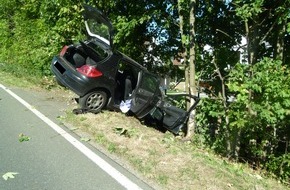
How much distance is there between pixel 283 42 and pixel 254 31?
725 millimetres

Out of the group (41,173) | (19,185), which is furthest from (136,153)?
(19,185)

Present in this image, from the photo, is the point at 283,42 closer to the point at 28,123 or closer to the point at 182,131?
the point at 182,131

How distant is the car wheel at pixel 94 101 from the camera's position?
332 inches

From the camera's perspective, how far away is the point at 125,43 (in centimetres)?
1184

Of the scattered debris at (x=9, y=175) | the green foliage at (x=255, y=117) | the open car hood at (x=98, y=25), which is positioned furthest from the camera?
the open car hood at (x=98, y=25)

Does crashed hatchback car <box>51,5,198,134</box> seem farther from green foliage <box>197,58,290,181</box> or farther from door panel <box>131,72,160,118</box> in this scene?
green foliage <box>197,58,290,181</box>

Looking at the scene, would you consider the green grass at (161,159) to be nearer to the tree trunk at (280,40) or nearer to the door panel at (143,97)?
the door panel at (143,97)

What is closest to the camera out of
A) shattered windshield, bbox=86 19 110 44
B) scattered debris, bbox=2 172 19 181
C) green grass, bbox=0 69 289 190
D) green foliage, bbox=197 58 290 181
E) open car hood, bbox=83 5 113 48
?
scattered debris, bbox=2 172 19 181

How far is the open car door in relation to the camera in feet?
27.9

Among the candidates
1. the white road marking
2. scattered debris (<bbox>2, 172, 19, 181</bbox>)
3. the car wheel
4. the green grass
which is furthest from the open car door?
scattered debris (<bbox>2, 172, 19, 181</bbox>)

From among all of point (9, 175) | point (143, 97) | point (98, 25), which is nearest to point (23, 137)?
point (9, 175)

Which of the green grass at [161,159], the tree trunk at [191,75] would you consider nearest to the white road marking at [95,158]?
the green grass at [161,159]

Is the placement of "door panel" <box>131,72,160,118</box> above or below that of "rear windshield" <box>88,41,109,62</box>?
below

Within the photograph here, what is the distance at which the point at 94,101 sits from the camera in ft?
28.3
